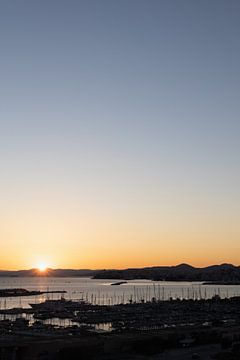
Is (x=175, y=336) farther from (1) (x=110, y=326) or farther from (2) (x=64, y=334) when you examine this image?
(1) (x=110, y=326)

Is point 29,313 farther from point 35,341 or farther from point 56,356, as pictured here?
point 56,356

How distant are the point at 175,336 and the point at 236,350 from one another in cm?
628

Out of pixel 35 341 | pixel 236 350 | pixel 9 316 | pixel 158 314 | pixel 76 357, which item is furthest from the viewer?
pixel 9 316

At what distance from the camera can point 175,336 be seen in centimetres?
3619

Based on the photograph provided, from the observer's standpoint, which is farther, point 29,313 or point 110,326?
point 29,313

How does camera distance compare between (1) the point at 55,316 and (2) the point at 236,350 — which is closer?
(2) the point at 236,350

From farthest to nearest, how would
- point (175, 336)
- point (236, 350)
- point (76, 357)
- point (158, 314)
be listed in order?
point (158, 314) < point (175, 336) < point (236, 350) < point (76, 357)

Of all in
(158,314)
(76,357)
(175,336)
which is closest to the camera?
(76,357)

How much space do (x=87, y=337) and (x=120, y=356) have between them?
4.64 m

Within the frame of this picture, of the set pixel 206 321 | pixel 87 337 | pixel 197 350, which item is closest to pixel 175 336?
pixel 197 350

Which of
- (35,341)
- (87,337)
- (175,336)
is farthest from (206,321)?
(35,341)

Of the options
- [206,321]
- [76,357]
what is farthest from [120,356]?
[206,321]

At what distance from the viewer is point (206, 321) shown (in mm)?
48281

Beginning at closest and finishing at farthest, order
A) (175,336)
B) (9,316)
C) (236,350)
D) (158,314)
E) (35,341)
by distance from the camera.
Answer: (236,350) → (35,341) → (175,336) → (158,314) → (9,316)
